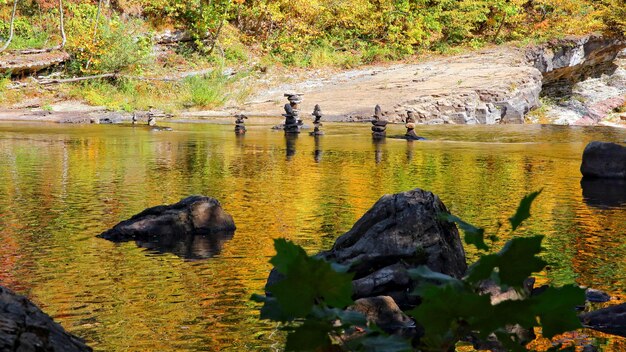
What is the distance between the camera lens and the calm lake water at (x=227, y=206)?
25.0 ft

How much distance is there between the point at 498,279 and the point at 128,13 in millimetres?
41113

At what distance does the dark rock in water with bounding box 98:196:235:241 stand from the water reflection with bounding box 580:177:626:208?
6.16m

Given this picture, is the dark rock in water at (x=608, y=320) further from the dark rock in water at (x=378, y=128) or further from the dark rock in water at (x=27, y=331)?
the dark rock in water at (x=378, y=128)

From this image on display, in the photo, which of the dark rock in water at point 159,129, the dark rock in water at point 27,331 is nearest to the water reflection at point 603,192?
the dark rock in water at point 27,331

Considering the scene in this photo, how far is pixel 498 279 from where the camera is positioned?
2.39m

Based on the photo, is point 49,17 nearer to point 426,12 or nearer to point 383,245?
point 426,12

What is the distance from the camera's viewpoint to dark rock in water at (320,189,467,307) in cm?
763

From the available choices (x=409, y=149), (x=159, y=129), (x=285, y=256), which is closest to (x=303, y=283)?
(x=285, y=256)

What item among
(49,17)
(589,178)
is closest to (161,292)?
(589,178)

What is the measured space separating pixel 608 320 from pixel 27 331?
525cm

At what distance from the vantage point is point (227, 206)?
13602 mm

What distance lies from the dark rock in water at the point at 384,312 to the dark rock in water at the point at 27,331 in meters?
3.60

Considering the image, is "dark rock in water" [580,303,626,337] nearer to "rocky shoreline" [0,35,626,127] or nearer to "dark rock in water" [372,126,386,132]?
"dark rock in water" [372,126,386,132]

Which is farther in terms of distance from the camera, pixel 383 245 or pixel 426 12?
pixel 426 12
